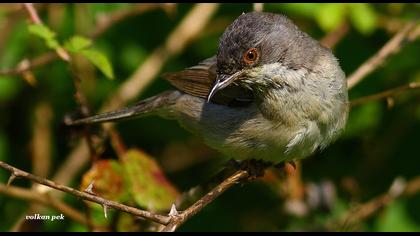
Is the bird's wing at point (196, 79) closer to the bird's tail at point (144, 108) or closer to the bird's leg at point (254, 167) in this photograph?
the bird's tail at point (144, 108)

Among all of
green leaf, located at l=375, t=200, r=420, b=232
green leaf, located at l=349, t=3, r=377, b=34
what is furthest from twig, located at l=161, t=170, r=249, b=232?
green leaf, located at l=375, t=200, r=420, b=232

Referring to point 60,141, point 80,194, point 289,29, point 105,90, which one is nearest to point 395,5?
point 289,29

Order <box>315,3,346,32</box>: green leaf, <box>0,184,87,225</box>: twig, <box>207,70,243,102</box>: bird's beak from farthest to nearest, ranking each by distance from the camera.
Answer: <box>315,3,346,32</box>: green leaf < <box>0,184,87,225</box>: twig < <box>207,70,243,102</box>: bird's beak

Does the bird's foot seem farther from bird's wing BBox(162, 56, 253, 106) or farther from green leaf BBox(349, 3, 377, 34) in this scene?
green leaf BBox(349, 3, 377, 34)

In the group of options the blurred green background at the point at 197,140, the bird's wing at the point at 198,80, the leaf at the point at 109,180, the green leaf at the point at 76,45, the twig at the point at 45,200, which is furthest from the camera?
the blurred green background at the point at 197,140

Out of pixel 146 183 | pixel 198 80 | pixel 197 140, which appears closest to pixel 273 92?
pixel 198 80

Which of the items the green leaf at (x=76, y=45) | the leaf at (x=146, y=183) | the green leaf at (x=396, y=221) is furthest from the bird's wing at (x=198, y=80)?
the green leaf at (x=396, y=221)

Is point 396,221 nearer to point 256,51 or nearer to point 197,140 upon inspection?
point 197,140
